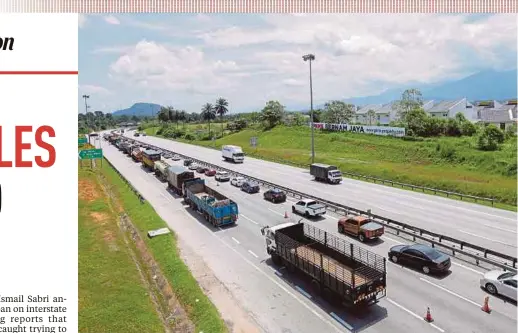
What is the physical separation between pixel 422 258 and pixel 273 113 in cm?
8889

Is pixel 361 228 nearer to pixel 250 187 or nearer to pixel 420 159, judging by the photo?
pixel 250 187

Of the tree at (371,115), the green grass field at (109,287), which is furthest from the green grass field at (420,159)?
the tree at (371,115)

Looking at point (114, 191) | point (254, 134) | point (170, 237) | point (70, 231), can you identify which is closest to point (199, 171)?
point (114, 191)

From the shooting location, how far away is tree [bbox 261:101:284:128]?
107188mm

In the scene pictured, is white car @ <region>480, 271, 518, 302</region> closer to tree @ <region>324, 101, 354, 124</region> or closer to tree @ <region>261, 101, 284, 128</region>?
tree @ <region>324, 101, 354, 124</region>

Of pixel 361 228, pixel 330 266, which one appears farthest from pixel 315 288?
pixel 361 228

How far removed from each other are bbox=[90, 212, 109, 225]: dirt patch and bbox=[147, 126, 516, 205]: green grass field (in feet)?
103

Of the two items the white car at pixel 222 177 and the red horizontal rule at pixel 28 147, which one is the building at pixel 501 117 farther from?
the red horizontal rule at pixel 28 147

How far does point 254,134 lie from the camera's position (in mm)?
107125

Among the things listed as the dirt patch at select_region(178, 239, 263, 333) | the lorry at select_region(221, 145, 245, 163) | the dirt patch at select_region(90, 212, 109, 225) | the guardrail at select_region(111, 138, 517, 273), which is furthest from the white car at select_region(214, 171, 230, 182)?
the dirt patch at select_region(178, 239, 263, 333)

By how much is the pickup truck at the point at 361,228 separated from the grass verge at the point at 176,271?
36.6 ft

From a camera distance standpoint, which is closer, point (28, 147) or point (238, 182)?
point (28, 147)

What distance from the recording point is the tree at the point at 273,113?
10719cm

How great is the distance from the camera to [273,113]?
106875mm
